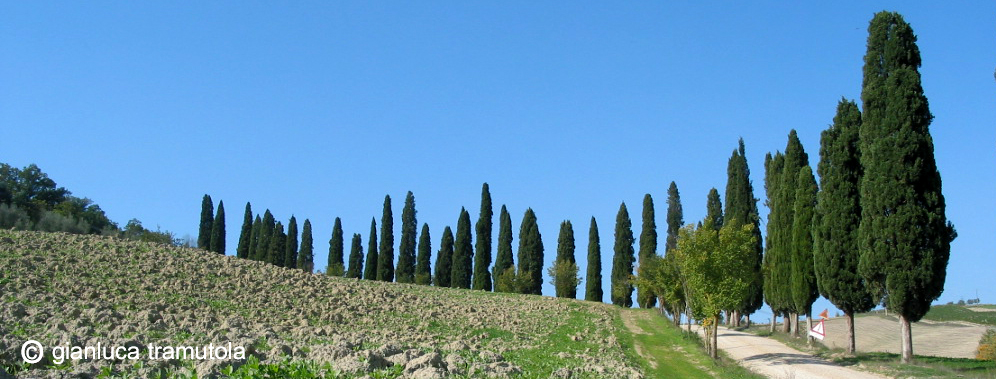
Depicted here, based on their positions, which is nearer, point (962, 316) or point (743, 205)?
point (743, 205)

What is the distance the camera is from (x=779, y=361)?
2859cm

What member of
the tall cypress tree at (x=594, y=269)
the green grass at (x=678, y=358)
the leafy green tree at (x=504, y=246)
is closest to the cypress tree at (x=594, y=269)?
the tall cypress tree at (x=594, y=269)

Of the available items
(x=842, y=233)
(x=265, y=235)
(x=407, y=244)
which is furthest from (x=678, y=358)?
(x=265, y=235)

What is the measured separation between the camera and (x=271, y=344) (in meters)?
16.6

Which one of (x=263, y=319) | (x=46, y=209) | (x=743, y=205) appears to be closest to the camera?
(x=263, y=319)

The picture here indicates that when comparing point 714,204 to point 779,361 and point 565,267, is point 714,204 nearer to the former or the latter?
point 565,267

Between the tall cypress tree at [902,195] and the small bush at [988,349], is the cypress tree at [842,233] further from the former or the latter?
the small bush at [988,349]

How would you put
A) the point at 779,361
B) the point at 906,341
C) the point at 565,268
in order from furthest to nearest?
1. the point at 565,268
2. the point at 779,361
3. the point at 906,341

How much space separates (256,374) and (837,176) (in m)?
26.3

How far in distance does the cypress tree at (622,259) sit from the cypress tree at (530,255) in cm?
623

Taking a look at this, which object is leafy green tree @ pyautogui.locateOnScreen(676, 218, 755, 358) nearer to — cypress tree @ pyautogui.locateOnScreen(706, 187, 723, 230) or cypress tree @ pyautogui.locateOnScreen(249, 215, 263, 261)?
cypress tree @ pyautogui.locateOnScreen(706, 187, 723, 230)

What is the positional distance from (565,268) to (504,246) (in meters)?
5.89

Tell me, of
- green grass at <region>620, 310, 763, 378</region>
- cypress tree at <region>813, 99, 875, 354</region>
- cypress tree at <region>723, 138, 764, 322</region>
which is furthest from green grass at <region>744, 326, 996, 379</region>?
cypress tree at <region>723, 138, 764, 322</region>

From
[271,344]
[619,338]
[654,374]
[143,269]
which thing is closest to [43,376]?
[271,344]
